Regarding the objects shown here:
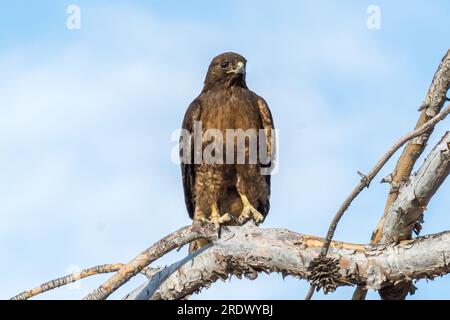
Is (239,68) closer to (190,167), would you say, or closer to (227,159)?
(227,159)

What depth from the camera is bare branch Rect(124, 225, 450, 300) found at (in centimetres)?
625

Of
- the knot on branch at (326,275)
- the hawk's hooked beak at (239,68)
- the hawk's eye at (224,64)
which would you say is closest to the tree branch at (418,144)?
the knot on branch at (326,275)

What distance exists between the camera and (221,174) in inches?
382

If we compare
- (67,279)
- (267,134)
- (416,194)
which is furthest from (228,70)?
(416,194)

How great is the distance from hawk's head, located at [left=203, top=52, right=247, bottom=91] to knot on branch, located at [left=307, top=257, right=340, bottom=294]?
419 centimetres

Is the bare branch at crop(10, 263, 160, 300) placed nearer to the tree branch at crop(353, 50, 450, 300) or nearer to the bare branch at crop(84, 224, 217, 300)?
the bare branch at crop(84, 224, 217, 300)

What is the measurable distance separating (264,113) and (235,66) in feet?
2.24

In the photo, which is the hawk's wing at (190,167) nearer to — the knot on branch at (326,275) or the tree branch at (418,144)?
the tree branch at (418,144)

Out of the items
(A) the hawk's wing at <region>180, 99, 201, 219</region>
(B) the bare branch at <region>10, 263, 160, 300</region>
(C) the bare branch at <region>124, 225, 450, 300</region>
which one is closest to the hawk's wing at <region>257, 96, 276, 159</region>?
(A) the hawk's wing at <region>180, 99, 201, 219</region>

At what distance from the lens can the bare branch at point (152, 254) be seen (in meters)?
6.53

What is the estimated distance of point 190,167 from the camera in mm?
9938

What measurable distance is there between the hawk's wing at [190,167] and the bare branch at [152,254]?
268cm
